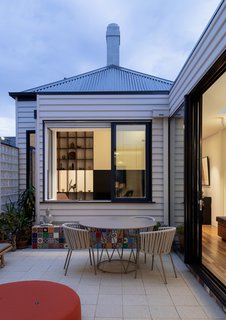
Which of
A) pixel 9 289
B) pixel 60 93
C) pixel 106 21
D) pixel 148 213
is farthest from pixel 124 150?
pixel 106 21

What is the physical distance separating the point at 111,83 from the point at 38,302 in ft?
17.1

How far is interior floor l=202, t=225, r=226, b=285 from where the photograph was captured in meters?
3.82

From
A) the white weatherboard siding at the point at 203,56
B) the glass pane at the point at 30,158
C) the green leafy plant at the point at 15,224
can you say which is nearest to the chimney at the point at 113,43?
the glass pane at the point at 30,158

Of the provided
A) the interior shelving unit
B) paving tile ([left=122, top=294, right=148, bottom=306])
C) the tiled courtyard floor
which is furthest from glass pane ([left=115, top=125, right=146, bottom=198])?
the interior shelving unit

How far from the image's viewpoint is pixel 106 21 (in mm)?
8570

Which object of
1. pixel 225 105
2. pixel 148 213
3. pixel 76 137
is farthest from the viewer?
pixel 76 137

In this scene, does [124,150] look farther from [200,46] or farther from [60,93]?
[200,46]

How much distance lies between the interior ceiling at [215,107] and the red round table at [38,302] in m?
3.09

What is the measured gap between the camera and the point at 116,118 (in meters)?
5.53

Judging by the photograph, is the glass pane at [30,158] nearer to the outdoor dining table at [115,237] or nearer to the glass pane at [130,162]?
the glass pane at [130,162]

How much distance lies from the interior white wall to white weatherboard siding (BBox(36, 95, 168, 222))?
2331 mm

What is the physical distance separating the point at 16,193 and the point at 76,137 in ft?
9.28

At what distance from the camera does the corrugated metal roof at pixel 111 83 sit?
619 cm

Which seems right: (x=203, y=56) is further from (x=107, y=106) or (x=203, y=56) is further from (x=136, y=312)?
(x=136, y=312)
